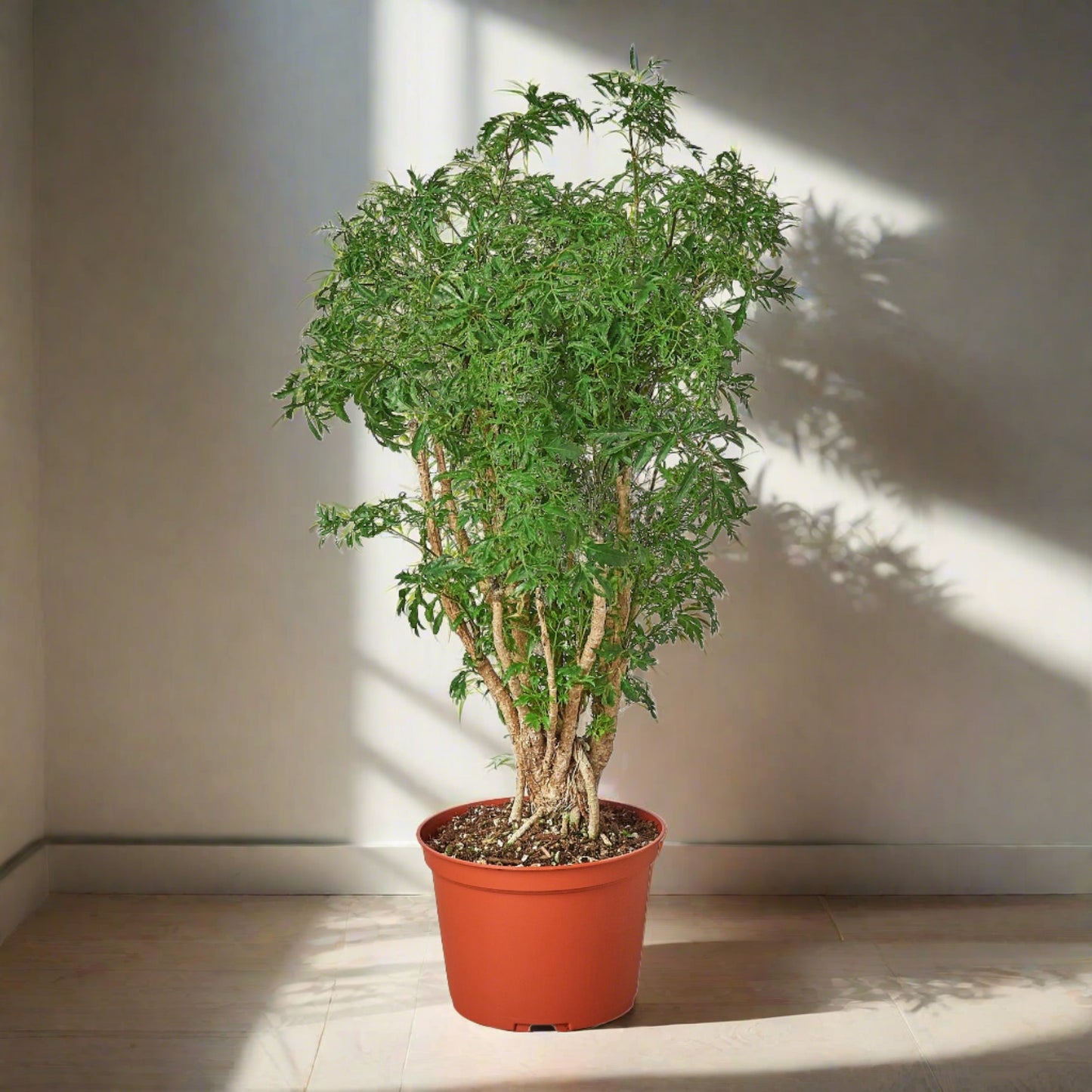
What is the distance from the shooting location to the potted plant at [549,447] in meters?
1.86

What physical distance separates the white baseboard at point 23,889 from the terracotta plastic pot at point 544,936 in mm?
1062

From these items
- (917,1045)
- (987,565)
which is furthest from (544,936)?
(987,565)

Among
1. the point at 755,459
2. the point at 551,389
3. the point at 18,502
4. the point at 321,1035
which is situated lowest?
the point at 321,1035

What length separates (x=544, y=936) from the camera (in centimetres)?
206

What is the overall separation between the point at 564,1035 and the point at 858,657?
3.89 feet

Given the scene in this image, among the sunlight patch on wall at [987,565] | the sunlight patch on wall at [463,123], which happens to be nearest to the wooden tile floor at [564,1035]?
the sunlight patch on wall at [987,565]

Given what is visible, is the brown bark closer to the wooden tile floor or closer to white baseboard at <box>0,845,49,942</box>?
the wooden tile floor

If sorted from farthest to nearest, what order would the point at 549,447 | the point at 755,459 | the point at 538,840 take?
1. the point at 755,459
2. the point at 538,840
3. the point at 549,447

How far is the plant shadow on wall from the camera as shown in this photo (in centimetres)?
273

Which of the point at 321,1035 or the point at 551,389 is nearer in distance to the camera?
the point at 551,389

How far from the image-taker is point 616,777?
109 inches

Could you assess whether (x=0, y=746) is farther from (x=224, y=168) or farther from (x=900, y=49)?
(x=900, y=49)

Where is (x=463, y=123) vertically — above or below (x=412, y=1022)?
above

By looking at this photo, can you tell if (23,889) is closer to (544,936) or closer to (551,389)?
(544,936)
